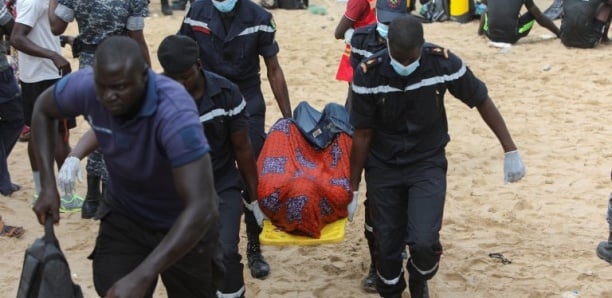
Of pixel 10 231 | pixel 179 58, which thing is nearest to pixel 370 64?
pixel 179 58

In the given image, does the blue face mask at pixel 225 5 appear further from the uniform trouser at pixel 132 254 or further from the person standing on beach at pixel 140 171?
the uniform trouser at pixel 132 254

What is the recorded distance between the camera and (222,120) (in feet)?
14.2

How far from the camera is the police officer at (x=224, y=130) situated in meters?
4.16

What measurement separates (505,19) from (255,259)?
23.7 feet

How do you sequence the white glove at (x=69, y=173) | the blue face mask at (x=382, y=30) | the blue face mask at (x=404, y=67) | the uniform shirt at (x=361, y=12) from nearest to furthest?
the white glove at (x=69, y=173), the blue face mask at (x=404, y=67), the blue face mask at (x=382, y=30), the uniform shirt at (x=361, y=12)

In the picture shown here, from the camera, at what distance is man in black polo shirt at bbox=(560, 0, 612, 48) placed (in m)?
11.1

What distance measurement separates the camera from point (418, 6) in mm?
14719

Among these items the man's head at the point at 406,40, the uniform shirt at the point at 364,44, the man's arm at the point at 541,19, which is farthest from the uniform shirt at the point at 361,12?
the man's arm at the point at 541,19

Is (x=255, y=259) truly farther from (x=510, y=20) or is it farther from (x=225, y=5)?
(x=510, y=20)

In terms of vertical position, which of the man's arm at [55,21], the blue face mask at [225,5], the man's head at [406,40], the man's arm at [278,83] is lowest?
the man's arm at [278,83]

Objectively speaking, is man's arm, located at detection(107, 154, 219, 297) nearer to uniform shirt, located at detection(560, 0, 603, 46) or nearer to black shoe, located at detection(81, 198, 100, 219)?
black shoe, located at detection(81, 198, 100, 219)

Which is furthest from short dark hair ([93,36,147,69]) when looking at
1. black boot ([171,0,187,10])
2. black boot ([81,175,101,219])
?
black boot ([171,0,187,10])

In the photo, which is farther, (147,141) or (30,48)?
(30,48)

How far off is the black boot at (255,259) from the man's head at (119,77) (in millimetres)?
2527
